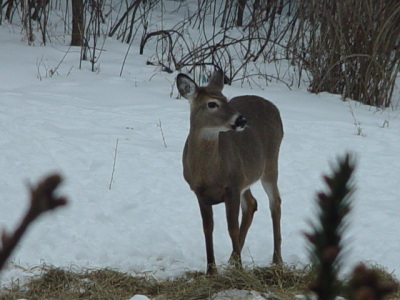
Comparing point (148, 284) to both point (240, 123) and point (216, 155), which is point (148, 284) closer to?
point (216, 155)

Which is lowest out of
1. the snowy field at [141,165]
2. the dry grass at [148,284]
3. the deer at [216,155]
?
the snowy field at [141,165]

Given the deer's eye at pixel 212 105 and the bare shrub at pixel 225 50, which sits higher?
the deer's eye at pixel 212 105

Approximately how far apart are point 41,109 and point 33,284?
4.42m

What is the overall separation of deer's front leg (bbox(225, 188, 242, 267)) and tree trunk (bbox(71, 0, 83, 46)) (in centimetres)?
744

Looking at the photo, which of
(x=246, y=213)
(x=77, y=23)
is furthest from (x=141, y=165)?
(x=77, y=23)

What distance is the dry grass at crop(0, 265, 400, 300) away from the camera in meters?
4.86

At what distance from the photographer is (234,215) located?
17.1 ft

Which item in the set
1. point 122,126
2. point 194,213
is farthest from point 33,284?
point 122,126

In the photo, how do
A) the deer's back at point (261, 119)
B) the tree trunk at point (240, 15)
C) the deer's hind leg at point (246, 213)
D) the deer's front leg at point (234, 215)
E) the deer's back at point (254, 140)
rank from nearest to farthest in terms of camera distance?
the deer's front leg at point (234, 215)
the deer's back at point (254, 140)
the deer's back at point (261, 119)
the deer's hind leg at point (246, 213)
the tree trunk at point (240, 15)

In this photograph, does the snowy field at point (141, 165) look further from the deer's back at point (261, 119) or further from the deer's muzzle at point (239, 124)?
the deer's muzzle at point (239, 124)

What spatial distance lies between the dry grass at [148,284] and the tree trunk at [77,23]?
7504 millimetres

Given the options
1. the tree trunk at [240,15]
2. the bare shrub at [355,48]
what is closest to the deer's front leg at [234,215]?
the bare shrub at [355,48]

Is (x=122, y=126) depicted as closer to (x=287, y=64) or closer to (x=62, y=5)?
(x=287, y=64)

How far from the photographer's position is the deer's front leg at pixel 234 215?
16.9 feet
